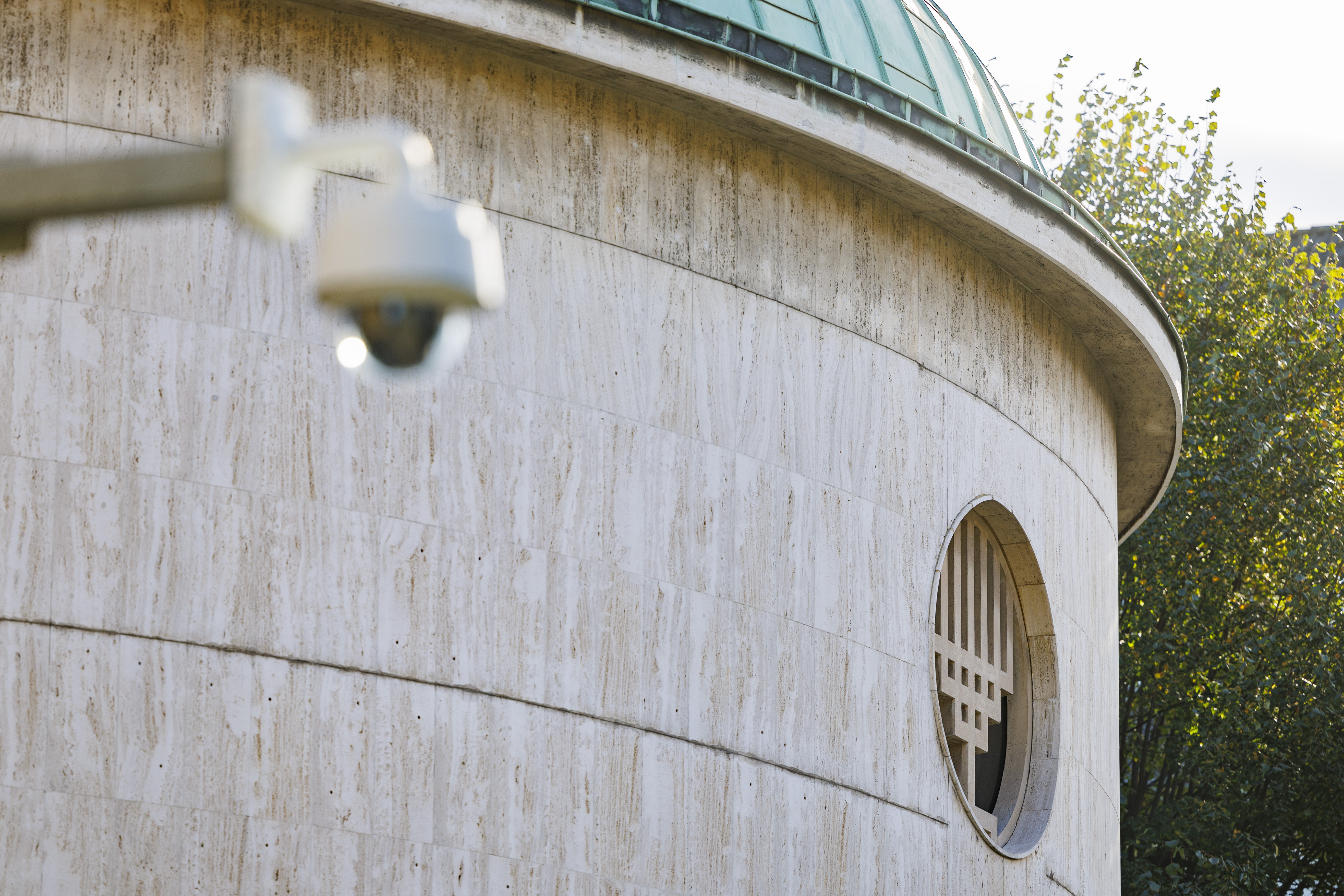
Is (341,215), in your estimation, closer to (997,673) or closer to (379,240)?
(379,240)

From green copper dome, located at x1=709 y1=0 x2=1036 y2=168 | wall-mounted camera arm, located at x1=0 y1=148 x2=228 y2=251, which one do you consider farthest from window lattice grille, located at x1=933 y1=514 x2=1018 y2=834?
wall-mounted camera arm, located at x1=0 y1=148 x2=228 y2=251

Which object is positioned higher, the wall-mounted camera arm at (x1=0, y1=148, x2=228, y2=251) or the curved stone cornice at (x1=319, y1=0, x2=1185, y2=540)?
the curved stone cornice at (x1=319, y1=0, x2=1185, y2=540)

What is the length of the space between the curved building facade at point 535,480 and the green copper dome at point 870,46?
1.6 inches

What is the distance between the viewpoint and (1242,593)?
23.1m

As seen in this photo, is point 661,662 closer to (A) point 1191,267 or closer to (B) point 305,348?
(B) point 305,348

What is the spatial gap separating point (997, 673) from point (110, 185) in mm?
9821

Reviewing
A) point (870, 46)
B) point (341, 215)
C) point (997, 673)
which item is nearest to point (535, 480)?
point (870, 46)

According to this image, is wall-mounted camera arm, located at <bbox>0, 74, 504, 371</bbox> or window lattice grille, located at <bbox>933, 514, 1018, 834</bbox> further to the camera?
window lattice grille, located at <bbox>933, 514, 1018, 834</bbox>

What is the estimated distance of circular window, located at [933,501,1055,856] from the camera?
1158cm

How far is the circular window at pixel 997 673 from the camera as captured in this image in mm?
11578

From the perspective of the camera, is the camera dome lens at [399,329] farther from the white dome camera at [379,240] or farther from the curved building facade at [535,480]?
the curved building facade at [535,480]

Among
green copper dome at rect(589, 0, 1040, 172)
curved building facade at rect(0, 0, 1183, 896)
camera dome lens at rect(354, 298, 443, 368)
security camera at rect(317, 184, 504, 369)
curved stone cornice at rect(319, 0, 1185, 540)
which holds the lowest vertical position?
camera dome lens at rect(354, 298, 443, 368)

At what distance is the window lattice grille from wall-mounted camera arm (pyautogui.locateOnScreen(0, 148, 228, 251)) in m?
8.63

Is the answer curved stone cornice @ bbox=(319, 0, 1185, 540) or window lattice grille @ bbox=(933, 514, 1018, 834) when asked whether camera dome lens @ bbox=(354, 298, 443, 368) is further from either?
window lattice grille @ bbox=(933, 514, 1018, 834)
